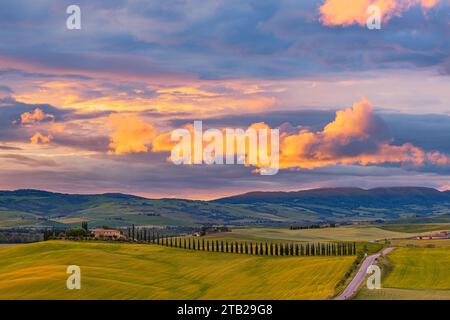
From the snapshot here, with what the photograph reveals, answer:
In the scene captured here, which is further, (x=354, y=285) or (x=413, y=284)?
(x=413, y=284)

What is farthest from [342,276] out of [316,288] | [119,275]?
[119,275]

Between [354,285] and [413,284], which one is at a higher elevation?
[354,285]

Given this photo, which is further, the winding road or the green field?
the green field

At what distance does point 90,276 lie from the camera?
617 feet

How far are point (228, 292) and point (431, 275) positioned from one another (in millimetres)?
51563

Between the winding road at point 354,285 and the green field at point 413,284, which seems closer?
the winding road at point 354,285

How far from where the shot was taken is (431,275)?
18800 centimetres
